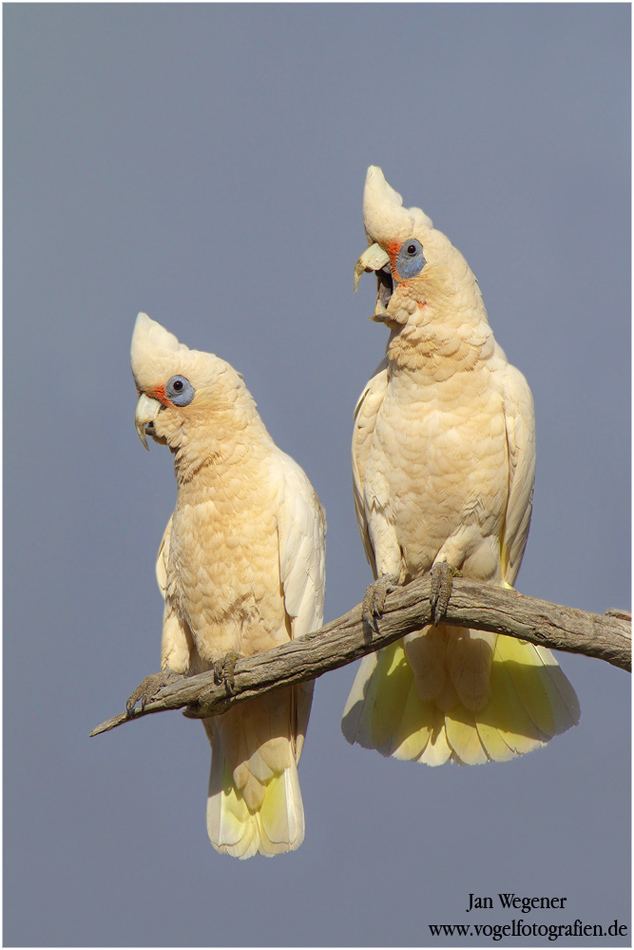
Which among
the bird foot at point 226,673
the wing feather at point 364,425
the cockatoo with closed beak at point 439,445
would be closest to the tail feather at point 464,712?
the cockatoo with closed beak at point 439,445

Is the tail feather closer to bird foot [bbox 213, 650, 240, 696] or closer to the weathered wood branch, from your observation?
the weathered wood branch

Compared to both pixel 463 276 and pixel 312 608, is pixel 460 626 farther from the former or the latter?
pixel 463 276

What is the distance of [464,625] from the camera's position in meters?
5.90

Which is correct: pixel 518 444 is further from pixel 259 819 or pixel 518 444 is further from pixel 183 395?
pixel 259 819

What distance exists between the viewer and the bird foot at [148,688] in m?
6.05

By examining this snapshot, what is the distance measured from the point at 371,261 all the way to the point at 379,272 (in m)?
0.10

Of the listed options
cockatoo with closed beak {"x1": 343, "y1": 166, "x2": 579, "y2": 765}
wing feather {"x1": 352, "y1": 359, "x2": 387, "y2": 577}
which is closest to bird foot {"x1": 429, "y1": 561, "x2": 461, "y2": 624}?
cockatoo with closed beak {"x1": 343, "y1": 166, "x2": 579, "y2": 765}

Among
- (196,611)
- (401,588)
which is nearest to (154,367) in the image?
(196,611)

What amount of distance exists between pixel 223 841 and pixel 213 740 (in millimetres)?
470

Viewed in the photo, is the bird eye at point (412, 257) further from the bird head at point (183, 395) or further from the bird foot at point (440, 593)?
the bird foot at point (440, 593)

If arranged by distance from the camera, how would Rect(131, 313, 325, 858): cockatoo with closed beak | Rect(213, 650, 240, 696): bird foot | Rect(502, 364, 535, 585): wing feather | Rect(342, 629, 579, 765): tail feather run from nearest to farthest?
Rect(213, 650, 240, 696): bird foot
Rect(502, 364, 535, 585): wing feather
Rect(131, 313, 325, 858): cockatoo with closed beak
Rect(342, 629, 579, 765): tail feather

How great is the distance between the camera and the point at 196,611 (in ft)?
21.1

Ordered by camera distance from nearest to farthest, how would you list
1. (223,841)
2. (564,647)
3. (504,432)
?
(564,647), (504,432), (223,841)

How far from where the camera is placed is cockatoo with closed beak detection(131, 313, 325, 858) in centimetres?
636
